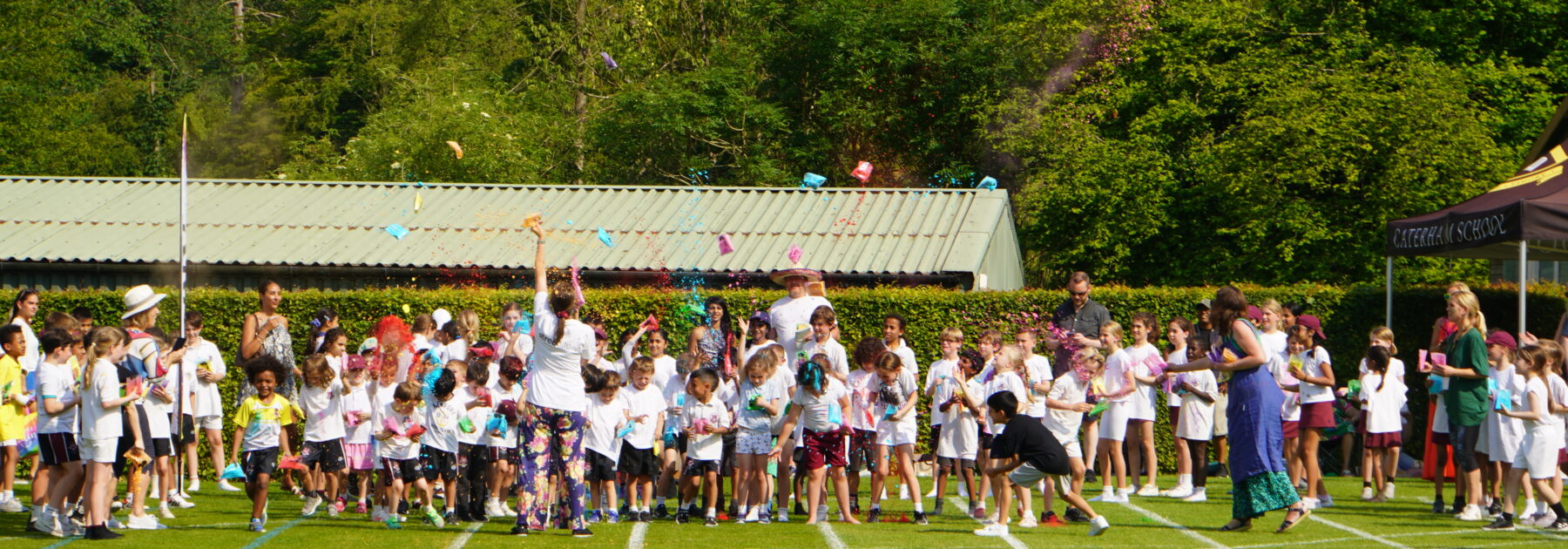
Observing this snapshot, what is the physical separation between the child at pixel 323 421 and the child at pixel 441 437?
32.5 inches

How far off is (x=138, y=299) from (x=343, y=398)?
65.9 inches

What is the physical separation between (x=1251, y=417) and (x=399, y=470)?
5.95m

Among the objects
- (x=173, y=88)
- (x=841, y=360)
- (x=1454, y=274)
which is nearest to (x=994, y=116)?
(x=1454, y=274)

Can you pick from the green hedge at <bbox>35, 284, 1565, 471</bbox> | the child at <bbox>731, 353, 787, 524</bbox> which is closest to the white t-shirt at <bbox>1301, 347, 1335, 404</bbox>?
the green hedge at <bbox>35, 284, 1565, 471</bbox>

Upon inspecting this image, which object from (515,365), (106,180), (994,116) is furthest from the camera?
(994,116)

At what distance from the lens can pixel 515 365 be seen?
409 inches

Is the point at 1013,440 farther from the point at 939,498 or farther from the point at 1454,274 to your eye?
the point at 1454,274

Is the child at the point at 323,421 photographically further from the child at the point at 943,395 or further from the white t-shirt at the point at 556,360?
the child at the point at 943,395

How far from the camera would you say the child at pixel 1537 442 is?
32.4 ft

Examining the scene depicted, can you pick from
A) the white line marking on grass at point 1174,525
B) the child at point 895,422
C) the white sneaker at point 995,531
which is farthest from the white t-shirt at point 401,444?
the white line marking on grass at point 1174,525

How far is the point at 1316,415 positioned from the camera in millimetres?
11414

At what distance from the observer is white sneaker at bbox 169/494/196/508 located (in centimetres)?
1158

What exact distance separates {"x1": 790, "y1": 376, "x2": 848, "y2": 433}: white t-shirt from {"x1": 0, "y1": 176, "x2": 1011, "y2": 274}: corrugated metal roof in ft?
27.3

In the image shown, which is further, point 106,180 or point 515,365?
point 106,180
